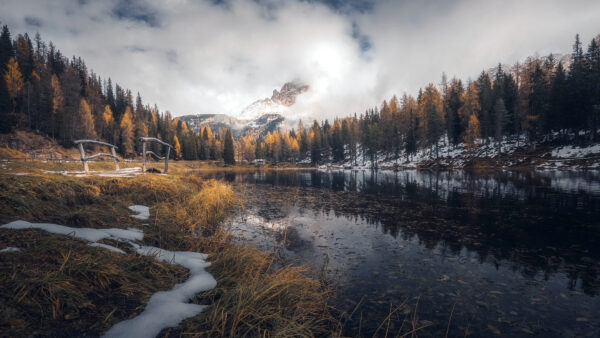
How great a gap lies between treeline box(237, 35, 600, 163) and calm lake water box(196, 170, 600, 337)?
48.6 m

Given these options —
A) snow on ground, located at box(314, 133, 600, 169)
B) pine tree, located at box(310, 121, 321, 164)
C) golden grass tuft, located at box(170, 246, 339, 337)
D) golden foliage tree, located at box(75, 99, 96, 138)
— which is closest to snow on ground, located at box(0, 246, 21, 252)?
golden grass tuft, located at box(170, 246, 339, 337)

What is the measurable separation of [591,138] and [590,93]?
332 inches

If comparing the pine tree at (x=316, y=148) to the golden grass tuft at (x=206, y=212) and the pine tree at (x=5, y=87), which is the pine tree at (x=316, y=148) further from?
the golden grass tuft at (x=206, y=212)

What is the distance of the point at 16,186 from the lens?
6.21 meters

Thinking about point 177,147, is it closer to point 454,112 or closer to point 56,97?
point 56,97

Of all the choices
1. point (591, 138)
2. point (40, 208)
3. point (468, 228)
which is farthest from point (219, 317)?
point (591, 138)

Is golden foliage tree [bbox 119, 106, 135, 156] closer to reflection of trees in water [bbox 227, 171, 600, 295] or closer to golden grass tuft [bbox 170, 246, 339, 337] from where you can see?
reflection of trees in water [bbox 227, 171, 600, 295]

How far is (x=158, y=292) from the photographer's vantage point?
13.0ft

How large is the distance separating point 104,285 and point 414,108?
89.2 metres

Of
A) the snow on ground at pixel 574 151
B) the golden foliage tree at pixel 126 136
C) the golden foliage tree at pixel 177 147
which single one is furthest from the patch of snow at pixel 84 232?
the golden foliage tree at pixel 177 147

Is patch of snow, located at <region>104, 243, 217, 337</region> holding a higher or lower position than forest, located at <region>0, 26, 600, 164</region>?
lower

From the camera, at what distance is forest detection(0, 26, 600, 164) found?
47.9 metres

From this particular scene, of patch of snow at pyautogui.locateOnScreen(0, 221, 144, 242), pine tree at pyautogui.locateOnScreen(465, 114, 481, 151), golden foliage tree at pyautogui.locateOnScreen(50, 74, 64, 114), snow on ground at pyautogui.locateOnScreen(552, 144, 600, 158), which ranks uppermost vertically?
golden foliage tree at pyautogui.locateOnScreen(50, 74, 64, 114)

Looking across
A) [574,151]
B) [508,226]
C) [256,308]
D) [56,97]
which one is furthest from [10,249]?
[56,97]
